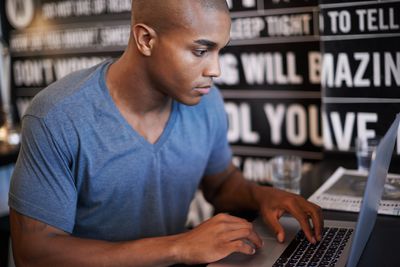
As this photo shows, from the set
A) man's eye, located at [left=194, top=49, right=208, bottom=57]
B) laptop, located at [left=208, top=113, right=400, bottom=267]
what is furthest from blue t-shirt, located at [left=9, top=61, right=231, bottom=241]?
laptop, located at [left=208, top=113, right=400, bottom=267]

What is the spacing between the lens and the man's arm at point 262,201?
1.19 meters

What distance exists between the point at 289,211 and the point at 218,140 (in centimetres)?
47

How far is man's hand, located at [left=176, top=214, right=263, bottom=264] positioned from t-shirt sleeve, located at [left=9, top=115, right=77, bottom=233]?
1.03 feet

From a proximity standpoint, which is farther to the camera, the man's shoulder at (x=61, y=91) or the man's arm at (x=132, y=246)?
the man's shoulder at (x=61, y=91)

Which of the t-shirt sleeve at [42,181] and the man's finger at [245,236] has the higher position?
the t-shirt sleeve at [42,181]

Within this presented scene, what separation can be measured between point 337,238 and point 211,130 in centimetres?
55

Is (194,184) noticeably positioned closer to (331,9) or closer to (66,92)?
(66,92)

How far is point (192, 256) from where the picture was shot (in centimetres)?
107

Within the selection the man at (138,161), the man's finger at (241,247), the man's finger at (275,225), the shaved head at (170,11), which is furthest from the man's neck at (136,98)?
the man's finger at (241,247)

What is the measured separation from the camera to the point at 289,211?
48.6 inches

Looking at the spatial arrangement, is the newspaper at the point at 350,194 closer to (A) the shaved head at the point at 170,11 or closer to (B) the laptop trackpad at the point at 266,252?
(B) the laptop trackpad at the point at 266,252

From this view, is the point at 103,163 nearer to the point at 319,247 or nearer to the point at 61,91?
the point at 61,91

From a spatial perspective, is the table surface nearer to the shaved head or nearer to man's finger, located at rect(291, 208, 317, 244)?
man's finger, located at rect(291, 208, 317, 244)

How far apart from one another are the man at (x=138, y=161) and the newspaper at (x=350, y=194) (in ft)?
0.65
